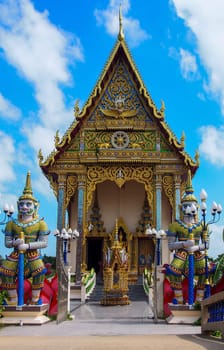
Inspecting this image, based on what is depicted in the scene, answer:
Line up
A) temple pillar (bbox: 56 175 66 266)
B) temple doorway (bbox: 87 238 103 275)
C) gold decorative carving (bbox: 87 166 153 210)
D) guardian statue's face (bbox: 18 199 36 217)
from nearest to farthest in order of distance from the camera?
guardian statue's face (bbox: 18 199 36 217)
temple pillar (bbox: 56 175 66 266)
gold decorative carving (bbox: 87 166 153 210)
temple doorway (bbox: 87 238 103 275)

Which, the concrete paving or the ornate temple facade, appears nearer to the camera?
the concrete paving

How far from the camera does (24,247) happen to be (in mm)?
9398

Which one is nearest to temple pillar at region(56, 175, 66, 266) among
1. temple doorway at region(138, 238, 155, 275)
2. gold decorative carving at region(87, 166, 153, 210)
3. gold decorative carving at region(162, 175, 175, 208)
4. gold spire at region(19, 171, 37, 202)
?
gold decorative carving at region(87, 166, 153, 210)

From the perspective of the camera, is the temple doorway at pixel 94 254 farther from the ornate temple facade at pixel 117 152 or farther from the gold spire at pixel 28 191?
the gold spire at pixel 28 191

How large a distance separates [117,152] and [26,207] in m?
6.84

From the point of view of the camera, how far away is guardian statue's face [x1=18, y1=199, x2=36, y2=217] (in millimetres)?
9969

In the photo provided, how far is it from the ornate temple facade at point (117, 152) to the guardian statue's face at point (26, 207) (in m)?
5.99

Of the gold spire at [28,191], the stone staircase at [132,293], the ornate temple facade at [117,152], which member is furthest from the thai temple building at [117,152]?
the gold spire at [28,191]

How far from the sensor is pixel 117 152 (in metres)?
Answer: 16.4

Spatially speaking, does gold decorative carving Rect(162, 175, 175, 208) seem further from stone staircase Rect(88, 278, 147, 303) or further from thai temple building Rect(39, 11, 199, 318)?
stone staircase Rect(88, 278, 147, 303)

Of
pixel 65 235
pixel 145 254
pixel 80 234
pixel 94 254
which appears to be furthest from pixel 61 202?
pixel 145 254

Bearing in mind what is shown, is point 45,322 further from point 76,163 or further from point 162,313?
point 76,163

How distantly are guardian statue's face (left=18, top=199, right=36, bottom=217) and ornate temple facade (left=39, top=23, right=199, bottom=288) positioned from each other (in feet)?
19.6

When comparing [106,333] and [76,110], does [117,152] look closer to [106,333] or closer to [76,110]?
[76,110]
